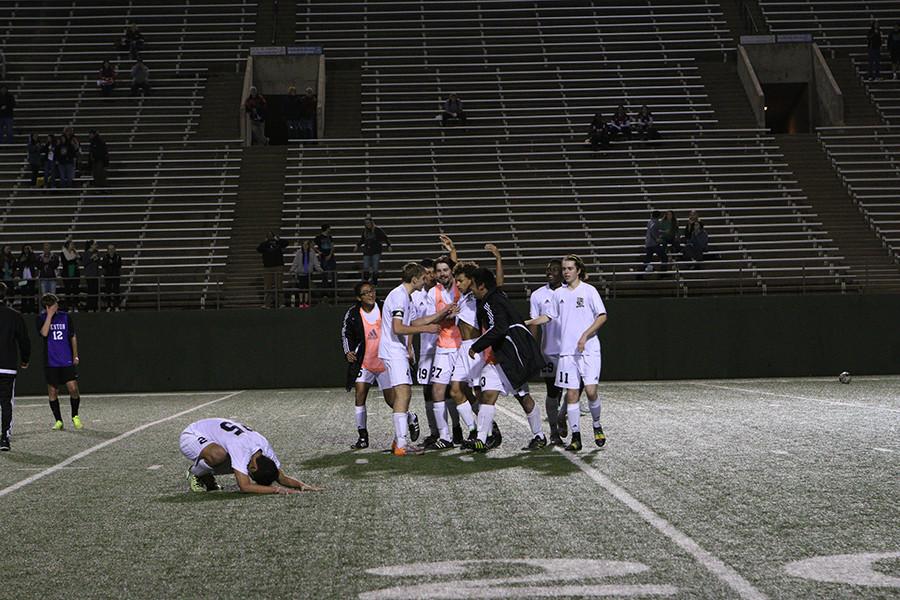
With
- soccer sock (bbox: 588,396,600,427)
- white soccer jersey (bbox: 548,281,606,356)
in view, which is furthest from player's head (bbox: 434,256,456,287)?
soccer sock (bbox: 588,396,600,427)

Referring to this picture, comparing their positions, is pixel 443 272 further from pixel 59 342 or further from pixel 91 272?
pixel 91 272

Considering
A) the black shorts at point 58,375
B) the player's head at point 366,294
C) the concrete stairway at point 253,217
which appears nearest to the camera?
the player's head at point 366,294

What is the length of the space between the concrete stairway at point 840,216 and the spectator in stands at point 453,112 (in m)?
9.70

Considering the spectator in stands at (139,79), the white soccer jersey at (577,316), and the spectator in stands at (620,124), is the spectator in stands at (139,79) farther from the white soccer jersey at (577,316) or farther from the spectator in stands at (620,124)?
the white soccer jersey at (577,316)

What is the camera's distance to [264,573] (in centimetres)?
678

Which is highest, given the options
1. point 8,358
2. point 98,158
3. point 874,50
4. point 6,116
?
point 874,50

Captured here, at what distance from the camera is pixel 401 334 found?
1259cm

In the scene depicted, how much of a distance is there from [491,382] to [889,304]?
18.9 metres

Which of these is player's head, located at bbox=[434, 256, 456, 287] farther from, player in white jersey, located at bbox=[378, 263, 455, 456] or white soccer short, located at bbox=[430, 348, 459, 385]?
white soccer short, located at bbox=[430, 348, 459, 385]

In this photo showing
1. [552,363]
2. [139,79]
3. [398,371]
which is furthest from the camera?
[139,79]

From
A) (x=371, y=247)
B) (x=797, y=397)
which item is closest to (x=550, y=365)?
(x=797, y=397)

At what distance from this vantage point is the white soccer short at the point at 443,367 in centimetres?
1288

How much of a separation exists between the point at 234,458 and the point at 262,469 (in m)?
0.23

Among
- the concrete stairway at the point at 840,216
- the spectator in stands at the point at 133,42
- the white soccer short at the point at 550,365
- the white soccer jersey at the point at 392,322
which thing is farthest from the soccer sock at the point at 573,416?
the spectator in stands at the point at 133,42
